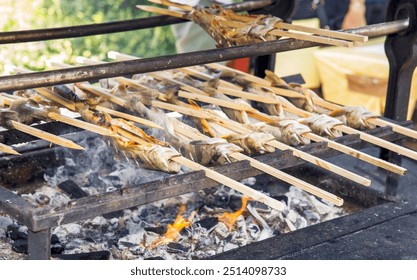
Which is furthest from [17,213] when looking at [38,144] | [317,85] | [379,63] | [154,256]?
[317,85]

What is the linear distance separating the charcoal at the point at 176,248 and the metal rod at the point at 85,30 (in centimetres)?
116

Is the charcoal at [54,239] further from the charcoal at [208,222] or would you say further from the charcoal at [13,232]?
the charcoal at [208,222]

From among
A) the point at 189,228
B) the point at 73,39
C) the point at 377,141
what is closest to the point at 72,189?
the point at 189,228

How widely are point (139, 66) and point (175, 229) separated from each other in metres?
1.12

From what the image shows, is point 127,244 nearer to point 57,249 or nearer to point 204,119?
point 57,249

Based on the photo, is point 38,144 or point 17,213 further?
point 38,144

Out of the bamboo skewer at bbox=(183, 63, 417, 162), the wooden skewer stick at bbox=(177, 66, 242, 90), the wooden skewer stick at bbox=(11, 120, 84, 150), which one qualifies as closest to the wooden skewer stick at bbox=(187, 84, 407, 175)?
the bamboo skewer at bbox=(183, 63, 417, 162)

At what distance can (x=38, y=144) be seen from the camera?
153 inches

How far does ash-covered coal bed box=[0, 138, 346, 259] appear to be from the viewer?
11.0 ft

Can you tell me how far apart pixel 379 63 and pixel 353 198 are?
422 centimetres

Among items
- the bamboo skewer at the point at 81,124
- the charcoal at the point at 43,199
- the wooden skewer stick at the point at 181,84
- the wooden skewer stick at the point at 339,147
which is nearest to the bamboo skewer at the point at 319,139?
the wooden skewer stick at the point at 339,147
